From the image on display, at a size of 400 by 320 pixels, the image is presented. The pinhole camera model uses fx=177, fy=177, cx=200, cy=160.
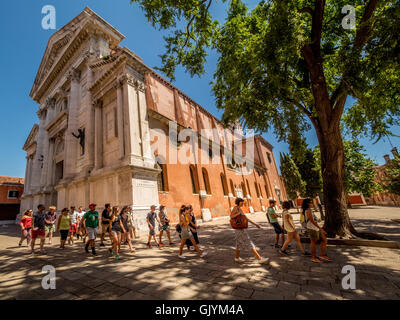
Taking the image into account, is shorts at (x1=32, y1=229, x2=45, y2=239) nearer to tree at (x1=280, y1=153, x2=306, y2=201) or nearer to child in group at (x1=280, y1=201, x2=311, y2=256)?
child in group at (x1=280, y1=201, x2=311, y2=256)

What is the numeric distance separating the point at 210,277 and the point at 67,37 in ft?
87.2

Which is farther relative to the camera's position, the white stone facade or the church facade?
the church facade

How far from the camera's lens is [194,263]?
4.53 m

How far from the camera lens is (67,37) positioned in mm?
19234

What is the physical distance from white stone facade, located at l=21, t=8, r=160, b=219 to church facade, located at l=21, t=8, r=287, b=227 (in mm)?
67

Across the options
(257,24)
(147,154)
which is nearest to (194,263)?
(147,154)

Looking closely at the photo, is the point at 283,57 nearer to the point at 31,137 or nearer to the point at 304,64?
the point at 304,64

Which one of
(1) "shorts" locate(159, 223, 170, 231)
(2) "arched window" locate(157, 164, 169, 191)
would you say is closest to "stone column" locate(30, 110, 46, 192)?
(2) "arched window" locate(157, 164, 169, 191)

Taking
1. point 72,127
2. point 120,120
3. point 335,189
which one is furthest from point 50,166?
point 335,189

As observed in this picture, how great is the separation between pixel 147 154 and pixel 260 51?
8377 mm

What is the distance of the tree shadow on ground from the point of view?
279 cm

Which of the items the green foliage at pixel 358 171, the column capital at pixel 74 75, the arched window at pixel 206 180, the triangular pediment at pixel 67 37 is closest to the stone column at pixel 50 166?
the column capital at pixel 74 75

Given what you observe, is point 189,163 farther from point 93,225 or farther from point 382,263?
point 382,263
